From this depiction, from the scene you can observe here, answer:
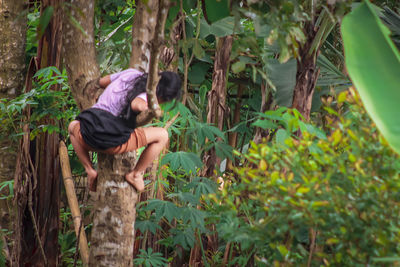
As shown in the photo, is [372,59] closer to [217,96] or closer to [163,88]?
[163,88]

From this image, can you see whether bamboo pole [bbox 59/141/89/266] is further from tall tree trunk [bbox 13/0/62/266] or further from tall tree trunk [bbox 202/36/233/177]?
tall tree trunk [bbox 202/36/233/177]

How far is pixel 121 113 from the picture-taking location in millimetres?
2930

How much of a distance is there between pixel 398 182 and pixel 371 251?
285mm

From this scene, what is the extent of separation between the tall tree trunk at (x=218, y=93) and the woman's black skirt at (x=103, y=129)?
136 centimetres

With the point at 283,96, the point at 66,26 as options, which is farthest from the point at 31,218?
the point at 283,96

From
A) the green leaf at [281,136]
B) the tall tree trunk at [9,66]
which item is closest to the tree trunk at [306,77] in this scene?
the green leaf at [281,136]

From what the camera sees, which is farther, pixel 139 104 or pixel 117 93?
pixel 117 93

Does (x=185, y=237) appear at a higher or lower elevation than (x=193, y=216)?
lower

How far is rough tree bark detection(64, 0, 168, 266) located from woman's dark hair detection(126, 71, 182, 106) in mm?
323

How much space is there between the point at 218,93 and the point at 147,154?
1218 mm

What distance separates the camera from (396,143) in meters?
1.98

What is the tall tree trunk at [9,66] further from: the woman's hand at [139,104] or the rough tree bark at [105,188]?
the woman's hand at [139,104]

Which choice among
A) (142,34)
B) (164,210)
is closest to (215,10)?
(142,34)

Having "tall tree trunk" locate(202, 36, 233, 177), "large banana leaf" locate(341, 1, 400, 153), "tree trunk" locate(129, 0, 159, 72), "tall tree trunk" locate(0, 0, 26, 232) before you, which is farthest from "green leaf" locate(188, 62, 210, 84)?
"large banana leaf" locate(341, 1, 400, 153)
